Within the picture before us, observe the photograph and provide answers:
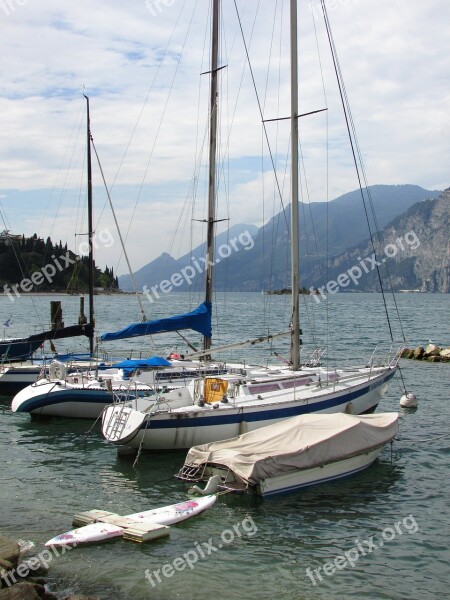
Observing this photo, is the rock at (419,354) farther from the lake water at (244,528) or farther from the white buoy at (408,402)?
the lake water at (244,528)

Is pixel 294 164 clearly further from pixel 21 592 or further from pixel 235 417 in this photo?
pixel 21 592

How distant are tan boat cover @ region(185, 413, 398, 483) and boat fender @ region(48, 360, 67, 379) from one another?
418 inches

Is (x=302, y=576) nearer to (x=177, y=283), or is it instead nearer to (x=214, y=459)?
(x=214, y=459)

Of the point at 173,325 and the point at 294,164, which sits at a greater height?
the point at 294,164

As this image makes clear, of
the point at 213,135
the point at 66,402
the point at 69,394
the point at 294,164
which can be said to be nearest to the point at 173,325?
the point at 69,394

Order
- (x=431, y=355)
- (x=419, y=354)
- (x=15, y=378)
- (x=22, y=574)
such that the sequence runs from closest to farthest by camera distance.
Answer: (x=22, y=574), (x=15, y=378), (x=431, y=355), (x=419, y=354)

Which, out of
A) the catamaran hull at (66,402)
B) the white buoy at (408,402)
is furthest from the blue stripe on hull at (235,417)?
the white buoy at (408,402)

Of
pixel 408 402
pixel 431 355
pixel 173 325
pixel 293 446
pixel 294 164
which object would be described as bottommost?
pixel 408 402

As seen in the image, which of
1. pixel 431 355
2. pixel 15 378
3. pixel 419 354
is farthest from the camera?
pixel 419 354

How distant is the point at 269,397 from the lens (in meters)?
23.5

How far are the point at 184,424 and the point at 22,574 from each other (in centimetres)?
904

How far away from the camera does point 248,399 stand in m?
23.2

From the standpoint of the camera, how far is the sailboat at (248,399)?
837 inches

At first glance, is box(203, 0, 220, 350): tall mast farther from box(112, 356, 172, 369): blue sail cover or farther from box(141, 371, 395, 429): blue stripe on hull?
box(141, 371, 395, 429): blue stripe on hull
